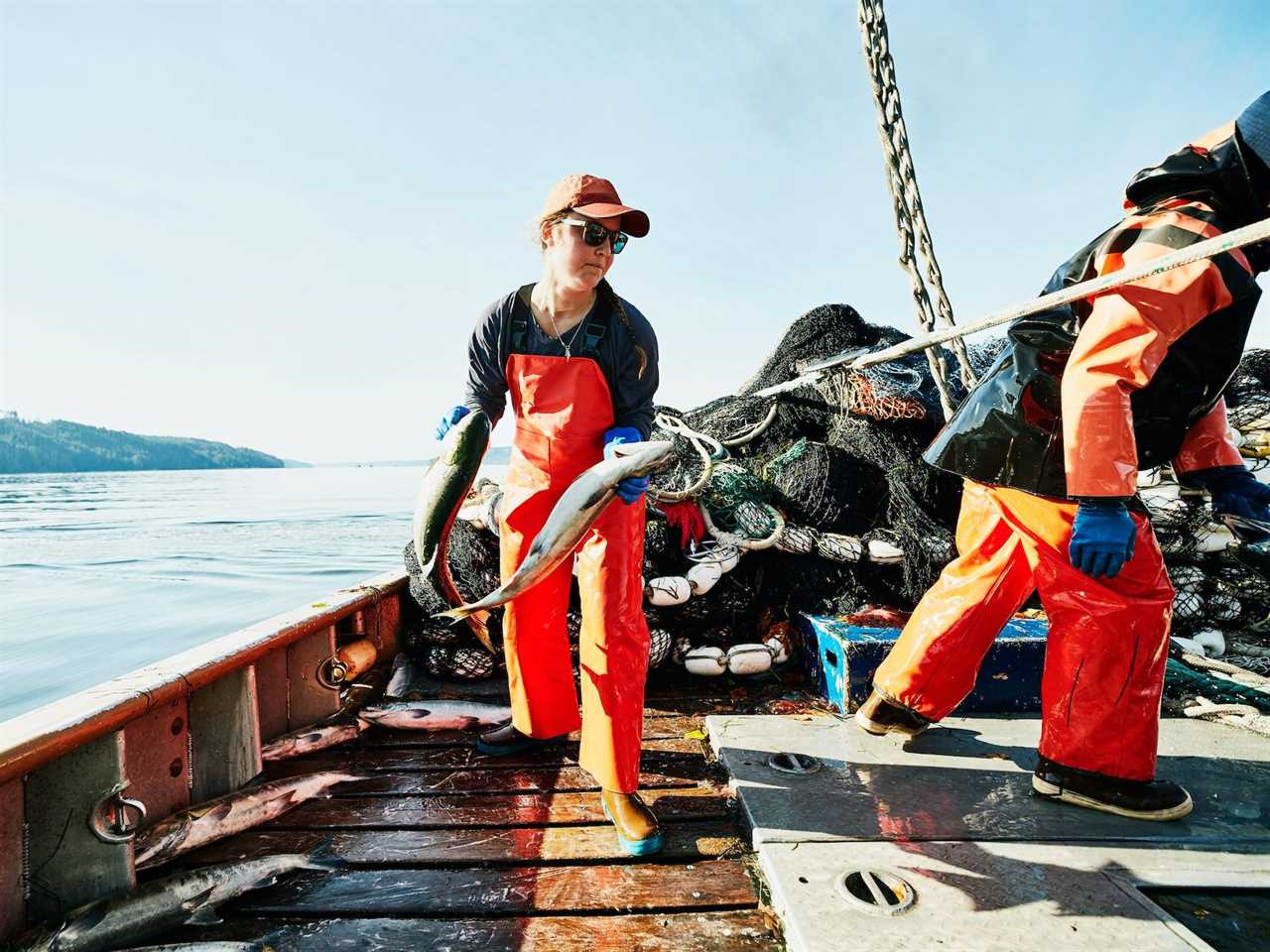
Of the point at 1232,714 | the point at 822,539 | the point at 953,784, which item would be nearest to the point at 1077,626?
the point at 953,784

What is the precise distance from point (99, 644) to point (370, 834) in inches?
343

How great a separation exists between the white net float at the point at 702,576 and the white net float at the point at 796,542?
1.56ft

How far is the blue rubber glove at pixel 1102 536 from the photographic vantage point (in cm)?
218

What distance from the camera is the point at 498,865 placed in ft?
7.61

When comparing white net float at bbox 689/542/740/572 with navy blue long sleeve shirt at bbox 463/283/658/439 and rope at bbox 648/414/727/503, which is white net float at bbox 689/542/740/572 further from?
navy blue long sleeve shirt at bbox 463/283/658/439

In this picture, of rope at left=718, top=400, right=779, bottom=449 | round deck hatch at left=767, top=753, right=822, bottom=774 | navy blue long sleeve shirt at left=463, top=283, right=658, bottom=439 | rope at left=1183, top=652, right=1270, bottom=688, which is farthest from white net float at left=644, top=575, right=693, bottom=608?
rope at left=1183, top=652, right=1270, bottom=688

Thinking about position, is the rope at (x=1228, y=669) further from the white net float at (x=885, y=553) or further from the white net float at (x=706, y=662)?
the white net float at (x=706, y=662)

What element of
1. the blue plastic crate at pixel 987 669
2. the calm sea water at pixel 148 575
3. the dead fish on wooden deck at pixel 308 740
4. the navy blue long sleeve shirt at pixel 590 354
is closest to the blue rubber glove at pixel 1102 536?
the blue plastic crate at pixel 987 669

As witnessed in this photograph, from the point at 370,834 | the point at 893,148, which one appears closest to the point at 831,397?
the point at 893,148

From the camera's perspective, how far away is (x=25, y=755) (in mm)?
1847

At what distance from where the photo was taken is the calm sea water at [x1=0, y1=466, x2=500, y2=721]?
27.6 feet

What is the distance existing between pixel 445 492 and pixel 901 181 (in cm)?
295

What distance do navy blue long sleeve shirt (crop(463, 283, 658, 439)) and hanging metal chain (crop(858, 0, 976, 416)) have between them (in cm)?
189

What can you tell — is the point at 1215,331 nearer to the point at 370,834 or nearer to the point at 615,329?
the point at 615,329
